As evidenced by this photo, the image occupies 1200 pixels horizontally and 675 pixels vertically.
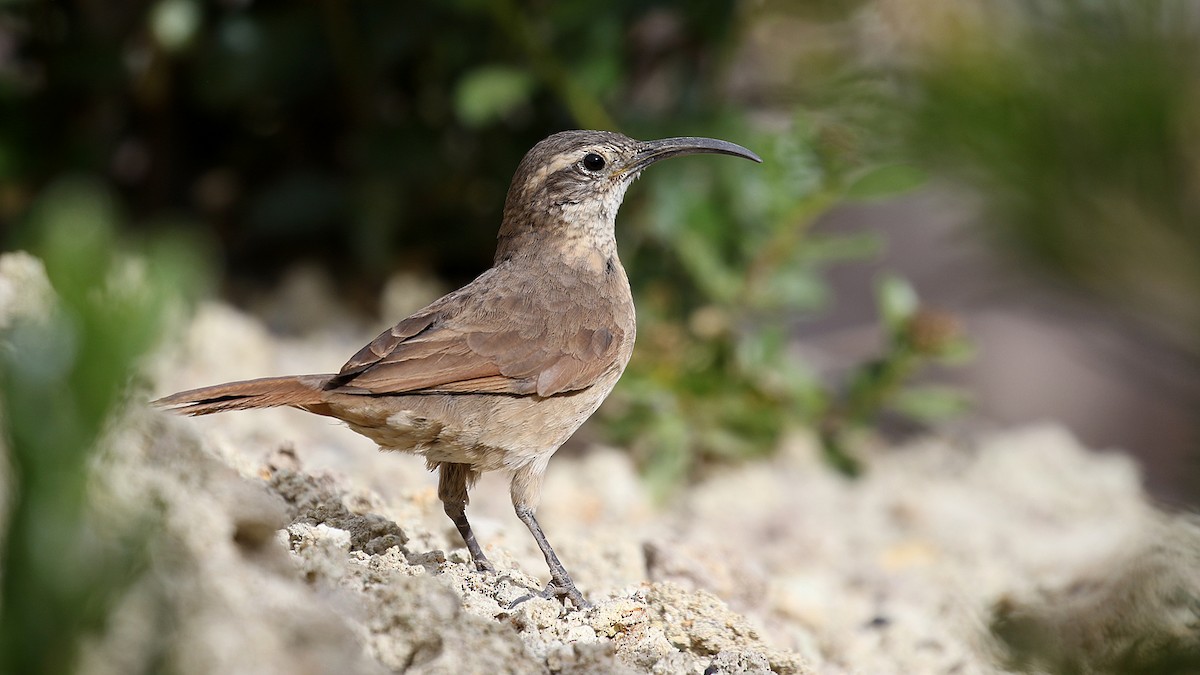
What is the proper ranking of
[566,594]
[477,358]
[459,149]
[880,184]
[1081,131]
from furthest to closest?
[459,149] < [880,184] < [477,358] < [566,594] < [1081,131]

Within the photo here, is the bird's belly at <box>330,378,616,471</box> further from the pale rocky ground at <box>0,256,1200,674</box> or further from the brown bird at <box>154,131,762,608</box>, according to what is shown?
the pale rocky ground at <box>0,256,1200,674</box>

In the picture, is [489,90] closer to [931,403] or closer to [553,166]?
[553,166]

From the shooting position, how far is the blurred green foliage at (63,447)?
A: 1.69 m

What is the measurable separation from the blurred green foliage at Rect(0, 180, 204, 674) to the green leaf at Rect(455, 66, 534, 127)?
4.04 metres

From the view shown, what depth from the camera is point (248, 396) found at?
3332mm

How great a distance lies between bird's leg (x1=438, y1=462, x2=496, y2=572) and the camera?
3.67m

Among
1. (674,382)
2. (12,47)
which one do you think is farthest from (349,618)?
(12,47)

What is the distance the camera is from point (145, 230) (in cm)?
691

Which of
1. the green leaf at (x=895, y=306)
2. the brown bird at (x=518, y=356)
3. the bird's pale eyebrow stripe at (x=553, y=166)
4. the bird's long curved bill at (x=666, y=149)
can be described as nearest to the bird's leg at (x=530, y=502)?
the brown bird at (x=518, y=356)

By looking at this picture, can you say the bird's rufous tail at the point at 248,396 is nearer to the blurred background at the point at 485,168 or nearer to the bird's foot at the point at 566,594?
the bird's foot at the point at 566,594

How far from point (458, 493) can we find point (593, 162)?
133cm

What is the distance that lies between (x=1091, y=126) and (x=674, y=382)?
3973 millimetres

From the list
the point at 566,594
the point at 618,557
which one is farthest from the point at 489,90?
the point at 566,594

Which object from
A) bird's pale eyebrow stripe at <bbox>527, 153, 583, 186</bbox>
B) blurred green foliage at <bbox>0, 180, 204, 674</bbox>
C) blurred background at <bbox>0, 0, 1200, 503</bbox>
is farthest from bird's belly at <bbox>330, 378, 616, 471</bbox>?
blurred green foliage at <bbox>0, 180, 204, 674</bbox>
